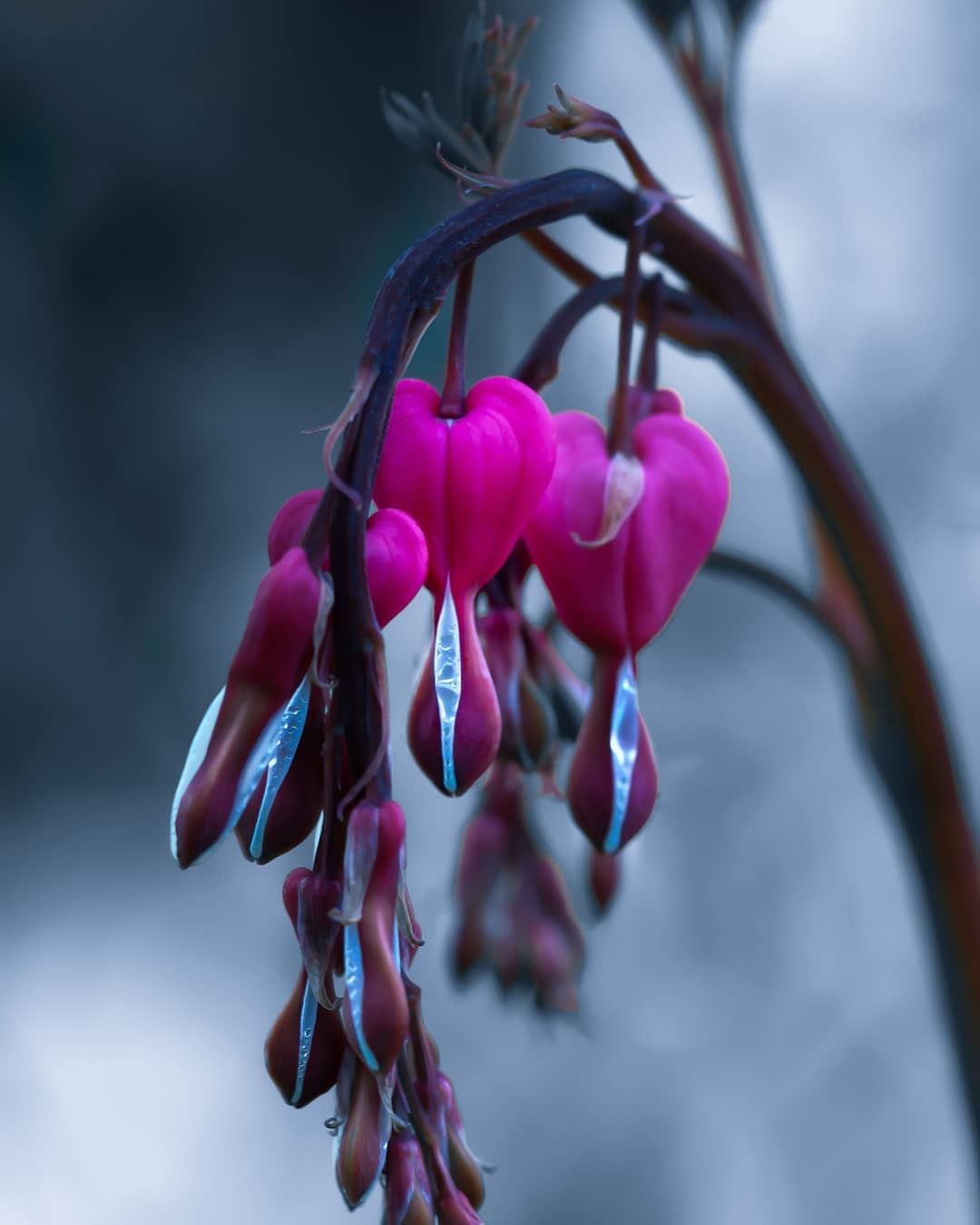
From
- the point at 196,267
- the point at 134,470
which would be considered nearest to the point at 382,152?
the point at 196,267

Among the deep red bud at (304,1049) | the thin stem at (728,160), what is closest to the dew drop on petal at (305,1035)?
the deep red bud at (304,1049)

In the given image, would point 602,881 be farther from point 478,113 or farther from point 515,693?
point 478,113

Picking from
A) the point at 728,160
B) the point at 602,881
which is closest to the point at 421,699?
the point at 602,881

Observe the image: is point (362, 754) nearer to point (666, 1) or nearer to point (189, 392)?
point (666, 1)

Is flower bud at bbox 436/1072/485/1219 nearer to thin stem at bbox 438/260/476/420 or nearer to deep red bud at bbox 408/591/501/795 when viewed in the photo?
deep red bud at bbox 408/591/501/795

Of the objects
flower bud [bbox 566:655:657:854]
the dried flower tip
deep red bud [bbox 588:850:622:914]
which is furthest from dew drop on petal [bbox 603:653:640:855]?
deep red bud [bbox 588:850:622:914]

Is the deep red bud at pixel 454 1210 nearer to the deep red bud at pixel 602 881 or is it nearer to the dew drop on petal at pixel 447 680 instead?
the dew drop on petal at pixel 447 680
